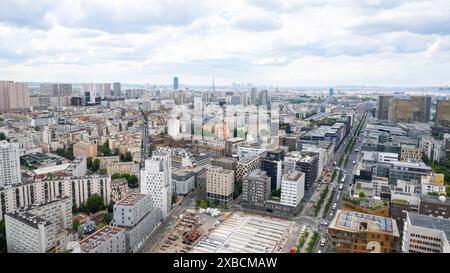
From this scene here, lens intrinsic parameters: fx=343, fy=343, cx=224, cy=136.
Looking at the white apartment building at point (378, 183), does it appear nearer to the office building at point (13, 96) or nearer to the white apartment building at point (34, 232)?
the white apartment building at point (34, 232)

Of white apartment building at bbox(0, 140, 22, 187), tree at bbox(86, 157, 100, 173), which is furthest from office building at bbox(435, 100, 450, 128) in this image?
white apartment building at bbox(0, 140, 22, 187)

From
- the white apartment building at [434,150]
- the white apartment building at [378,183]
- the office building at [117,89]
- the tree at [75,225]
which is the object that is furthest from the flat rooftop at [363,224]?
the office building at [117,89]

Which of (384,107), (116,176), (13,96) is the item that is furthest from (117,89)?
(116,176)

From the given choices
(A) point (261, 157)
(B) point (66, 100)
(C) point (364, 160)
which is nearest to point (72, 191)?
(A) point (261, 157)

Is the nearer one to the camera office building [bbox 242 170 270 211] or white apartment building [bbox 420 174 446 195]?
white apartment building [bbox 420 174 446 195]

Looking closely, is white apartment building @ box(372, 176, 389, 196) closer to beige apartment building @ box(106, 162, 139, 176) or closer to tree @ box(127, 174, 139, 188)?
tree @ box(127, 174, 139, 188)

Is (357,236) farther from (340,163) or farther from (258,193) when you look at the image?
(340,163)
